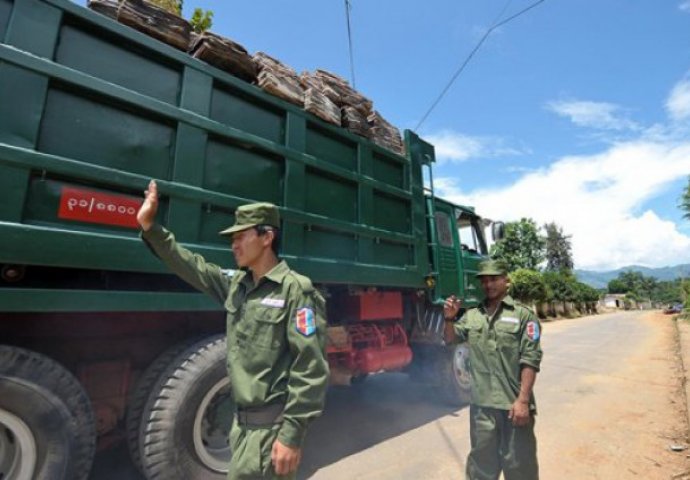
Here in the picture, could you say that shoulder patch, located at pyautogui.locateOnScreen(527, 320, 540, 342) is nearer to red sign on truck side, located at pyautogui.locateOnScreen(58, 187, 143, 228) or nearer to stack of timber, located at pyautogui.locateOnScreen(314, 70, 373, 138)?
stack of timber, located at pyautogui.locateOnScreen(314, 70, 373, 138)

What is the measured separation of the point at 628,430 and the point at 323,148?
4458mm

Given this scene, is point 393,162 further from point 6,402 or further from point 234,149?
point 6,402

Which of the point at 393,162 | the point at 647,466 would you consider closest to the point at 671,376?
the point at 647,466

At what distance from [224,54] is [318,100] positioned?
0.93m

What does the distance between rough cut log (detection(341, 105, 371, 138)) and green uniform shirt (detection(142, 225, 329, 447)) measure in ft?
8.23

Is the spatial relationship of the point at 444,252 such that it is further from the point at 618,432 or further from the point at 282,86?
the point at 282,86

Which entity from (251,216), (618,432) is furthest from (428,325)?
(251,216)

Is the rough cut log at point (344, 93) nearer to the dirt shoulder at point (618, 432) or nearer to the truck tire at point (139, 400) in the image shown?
the truck tire at point (139, 400)

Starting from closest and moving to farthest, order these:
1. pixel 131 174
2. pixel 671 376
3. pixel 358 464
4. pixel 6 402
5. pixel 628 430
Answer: pixel 6 402 → pixel 131 174 → pixel 358 464 → pixel 628 430 → pixel 671 376

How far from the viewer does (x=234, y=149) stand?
2.95 m

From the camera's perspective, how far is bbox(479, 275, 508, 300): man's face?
2691mm

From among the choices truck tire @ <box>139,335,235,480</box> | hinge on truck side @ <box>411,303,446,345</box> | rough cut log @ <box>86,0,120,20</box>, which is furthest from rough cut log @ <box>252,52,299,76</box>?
hinge on truck side @ <box>411,303,446,345</box>

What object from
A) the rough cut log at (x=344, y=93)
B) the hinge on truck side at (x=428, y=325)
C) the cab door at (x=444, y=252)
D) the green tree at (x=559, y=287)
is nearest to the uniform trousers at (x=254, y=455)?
the rough cut log at (x=344, y=93)

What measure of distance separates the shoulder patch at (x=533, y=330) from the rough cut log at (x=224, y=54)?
2714mm
